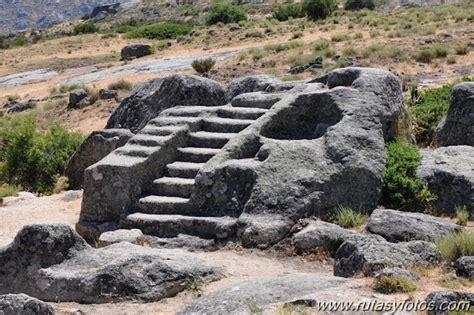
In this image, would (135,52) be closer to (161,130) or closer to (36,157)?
(36,157)

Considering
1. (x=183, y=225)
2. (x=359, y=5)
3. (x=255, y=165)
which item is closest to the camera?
(x=183, y=225)

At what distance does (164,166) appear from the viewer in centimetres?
1073

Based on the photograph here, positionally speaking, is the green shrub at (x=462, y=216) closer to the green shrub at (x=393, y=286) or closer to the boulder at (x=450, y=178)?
the boulder at (x=450, y=178)

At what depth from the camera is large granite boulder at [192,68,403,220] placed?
29.9 feet

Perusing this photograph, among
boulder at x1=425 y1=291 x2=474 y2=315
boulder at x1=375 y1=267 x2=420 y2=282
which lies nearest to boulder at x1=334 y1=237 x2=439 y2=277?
boulder at x1=375 y1=267 x2=420 y2=282

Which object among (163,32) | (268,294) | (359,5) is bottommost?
(359,5)

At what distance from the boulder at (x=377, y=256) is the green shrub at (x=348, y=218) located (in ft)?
5.55

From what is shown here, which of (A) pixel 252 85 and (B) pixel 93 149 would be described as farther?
(B) pixel 93 149

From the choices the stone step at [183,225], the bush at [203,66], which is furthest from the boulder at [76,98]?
the stone step at [183,225]

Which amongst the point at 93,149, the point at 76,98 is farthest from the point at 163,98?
the point at 76,98

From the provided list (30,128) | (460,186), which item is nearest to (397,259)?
(460,186)

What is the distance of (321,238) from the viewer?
27.0ft

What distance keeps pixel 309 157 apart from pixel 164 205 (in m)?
→ 2.26

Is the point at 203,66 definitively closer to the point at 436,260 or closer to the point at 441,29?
the point at 441,29
